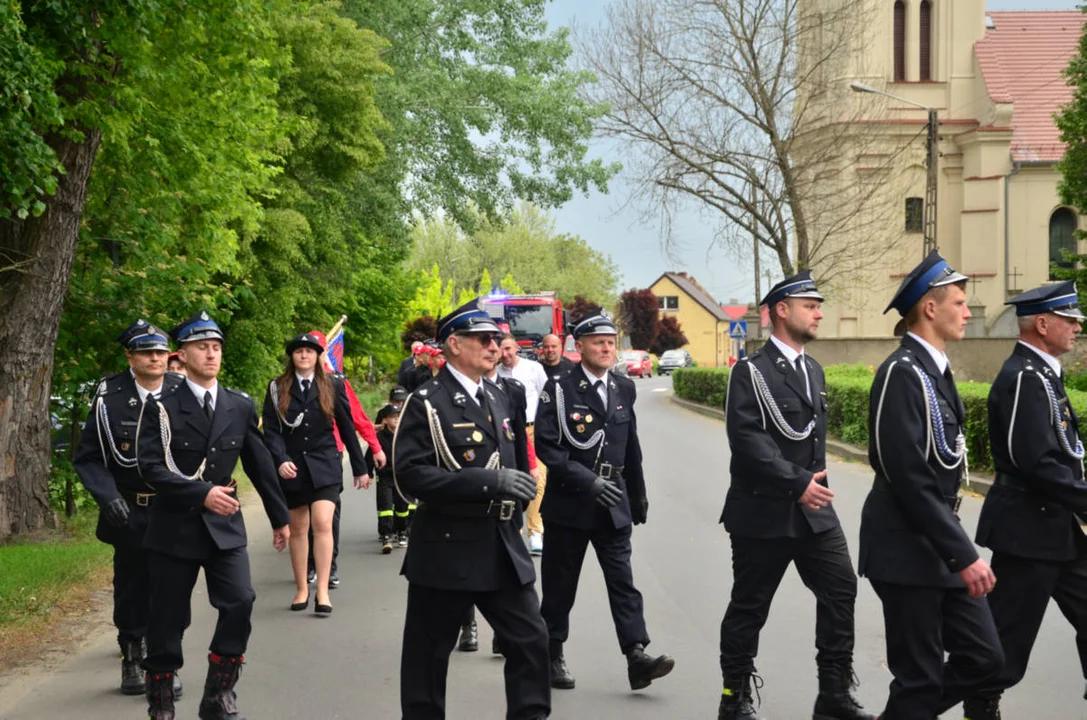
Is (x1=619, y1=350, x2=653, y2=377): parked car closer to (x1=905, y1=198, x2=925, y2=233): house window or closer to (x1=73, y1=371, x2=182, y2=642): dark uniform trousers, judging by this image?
(x1=905, y1=198, x2=925, y2=233): house window

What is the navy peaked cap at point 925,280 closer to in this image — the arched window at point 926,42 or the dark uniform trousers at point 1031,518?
the dark uniform trousers at point 1031,518

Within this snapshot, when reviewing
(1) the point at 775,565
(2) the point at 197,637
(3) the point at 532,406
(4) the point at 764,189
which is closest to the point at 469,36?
(4) the point at 764,189

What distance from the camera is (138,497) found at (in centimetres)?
729

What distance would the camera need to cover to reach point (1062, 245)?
173ft

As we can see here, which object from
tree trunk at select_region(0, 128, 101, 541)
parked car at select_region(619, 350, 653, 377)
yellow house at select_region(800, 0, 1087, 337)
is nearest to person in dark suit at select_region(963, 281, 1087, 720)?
tree trunk at select_region(0, 128, 101, 541)

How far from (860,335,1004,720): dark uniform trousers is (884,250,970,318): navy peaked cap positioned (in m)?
0.23

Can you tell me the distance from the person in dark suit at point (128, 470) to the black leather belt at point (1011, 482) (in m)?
4.37

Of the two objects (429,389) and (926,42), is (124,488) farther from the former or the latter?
(926,42)

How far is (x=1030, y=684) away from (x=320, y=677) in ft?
13.2

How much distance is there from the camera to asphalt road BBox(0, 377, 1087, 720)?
6.75 metres

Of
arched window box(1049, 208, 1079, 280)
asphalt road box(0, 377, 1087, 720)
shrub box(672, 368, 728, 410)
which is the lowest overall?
→ shrub box(672, 368, 728, 410)

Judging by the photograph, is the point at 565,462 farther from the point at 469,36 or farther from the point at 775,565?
the point at 469,36

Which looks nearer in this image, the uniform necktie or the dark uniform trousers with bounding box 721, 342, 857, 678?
the dark uniform trousers with bounding box 721, 342, 857, 678

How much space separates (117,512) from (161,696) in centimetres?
111
